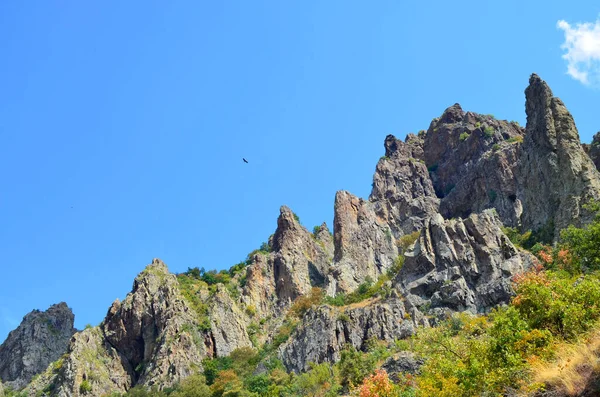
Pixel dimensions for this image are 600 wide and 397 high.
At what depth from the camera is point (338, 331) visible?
7319cm

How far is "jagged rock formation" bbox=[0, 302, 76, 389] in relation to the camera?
10150 cm

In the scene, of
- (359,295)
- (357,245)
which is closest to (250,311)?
(359,295)

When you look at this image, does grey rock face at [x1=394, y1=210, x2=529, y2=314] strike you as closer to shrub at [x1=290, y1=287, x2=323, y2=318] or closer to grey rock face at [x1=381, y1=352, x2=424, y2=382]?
shrub at [x1=290, y1=287, x2=323, y2=318]

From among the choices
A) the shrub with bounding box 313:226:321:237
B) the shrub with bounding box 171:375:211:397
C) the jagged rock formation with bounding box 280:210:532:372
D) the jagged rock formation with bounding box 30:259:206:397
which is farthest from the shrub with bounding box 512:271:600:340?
the shrub with bounding box 313:226:321:237

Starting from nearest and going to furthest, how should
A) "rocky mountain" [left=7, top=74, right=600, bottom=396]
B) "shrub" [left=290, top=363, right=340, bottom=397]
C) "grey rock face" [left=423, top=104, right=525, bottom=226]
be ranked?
"shrub" [left=290, top=363, right=340, bottom=397] → "rocky mountain" [left=7, top=74, right=600, bottom=396] → "grey rock face" [left=423, top=104, right=525, bottom=226]

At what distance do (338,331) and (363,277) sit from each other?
90.1 feet

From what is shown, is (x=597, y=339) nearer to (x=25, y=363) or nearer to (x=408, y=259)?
(x=408, y=259)

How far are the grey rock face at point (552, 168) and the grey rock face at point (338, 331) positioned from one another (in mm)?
22326

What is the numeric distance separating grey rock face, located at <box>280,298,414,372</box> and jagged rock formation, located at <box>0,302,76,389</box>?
54573 mm

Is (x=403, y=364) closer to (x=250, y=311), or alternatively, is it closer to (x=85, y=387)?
(x=85, y=387)

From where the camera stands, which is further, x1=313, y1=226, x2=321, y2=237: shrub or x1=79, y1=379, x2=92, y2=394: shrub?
x1=313, y1=226, x2=321, y2=237: shrub

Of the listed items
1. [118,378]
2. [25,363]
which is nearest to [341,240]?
[118,378]

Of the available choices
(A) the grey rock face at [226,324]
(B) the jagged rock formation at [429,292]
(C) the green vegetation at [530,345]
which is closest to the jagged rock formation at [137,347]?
(A) the grey rock face at [226,324]

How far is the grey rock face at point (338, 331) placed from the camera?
231ft
